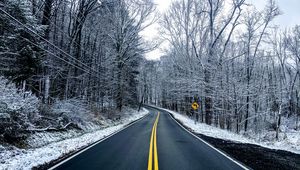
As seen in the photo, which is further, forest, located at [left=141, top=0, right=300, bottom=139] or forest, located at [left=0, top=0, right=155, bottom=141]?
forest, located at [left=141, top=0, right=300, bottom=139]

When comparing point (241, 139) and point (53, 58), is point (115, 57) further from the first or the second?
point (241, 139)

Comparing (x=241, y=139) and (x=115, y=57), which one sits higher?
(x=115, y=57)

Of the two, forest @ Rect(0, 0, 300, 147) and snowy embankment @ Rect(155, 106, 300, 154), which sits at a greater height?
forest @ Rect(0, 0, 300, 147)

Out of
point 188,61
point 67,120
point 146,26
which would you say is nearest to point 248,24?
point 188,61

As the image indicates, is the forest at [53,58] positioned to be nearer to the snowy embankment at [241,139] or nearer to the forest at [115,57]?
the forest at [115,57]

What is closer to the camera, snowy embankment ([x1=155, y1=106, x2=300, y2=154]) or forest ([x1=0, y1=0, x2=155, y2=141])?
forest ([x1=0, y1=0, x2=155, y2=141])

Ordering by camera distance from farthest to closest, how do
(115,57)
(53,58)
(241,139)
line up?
(115,57) < (53,58) < (241,139)

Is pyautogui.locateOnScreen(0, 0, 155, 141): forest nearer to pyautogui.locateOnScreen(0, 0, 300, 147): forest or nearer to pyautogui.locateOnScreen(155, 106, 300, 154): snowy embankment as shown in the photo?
pyautogui.locateOnScreen(0, 0, 300, 147): forest

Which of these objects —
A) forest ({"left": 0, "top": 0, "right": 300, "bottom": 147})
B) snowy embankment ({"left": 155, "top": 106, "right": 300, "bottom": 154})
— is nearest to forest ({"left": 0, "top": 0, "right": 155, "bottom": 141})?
forest ({"left": 0, "top": 0, "right": 300, "bottom": 147})

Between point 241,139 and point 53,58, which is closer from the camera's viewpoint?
point 241,139

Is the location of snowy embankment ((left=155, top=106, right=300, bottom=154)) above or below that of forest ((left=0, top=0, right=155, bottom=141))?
below

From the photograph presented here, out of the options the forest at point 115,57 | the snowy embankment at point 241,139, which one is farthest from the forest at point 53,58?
the snowy embankment at point 241,139

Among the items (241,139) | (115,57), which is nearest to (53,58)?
(115,57)

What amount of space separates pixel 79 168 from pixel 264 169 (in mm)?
5494
